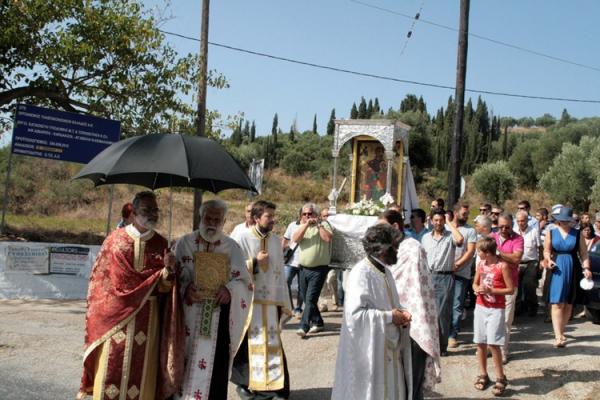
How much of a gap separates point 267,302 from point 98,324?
6.29 ft

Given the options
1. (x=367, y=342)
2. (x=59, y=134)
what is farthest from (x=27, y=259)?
(x=367, y=342)

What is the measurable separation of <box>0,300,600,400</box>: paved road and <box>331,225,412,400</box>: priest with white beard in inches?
80.5

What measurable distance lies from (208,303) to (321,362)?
9.77ft

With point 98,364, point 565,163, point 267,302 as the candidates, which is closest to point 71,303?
point 267,302

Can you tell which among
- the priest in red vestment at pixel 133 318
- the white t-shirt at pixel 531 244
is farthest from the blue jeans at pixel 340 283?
the priest in red vestment at pixel 133 318

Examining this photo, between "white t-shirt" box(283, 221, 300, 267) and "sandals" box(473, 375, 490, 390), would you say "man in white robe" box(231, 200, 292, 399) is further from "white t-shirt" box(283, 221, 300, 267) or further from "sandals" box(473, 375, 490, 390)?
"white t-shirt" box(283, 221, 300, 267)

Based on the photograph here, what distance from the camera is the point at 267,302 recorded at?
6.27m

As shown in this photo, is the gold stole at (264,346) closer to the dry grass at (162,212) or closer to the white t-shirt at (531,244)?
the white t-shirt at (531,244)

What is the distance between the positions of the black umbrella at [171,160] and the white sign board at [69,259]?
722 cm

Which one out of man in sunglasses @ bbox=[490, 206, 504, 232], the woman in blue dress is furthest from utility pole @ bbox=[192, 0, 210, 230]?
the woman in blue dress

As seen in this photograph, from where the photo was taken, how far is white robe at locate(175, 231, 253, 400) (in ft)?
16.9

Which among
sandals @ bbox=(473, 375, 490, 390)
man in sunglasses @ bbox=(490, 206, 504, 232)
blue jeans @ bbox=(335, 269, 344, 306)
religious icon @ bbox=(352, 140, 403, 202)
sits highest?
religious icon @ bbox=(352, 140, 403, 202)

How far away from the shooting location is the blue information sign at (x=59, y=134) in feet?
39.5

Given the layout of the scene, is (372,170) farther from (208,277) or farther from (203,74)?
(208,277)
